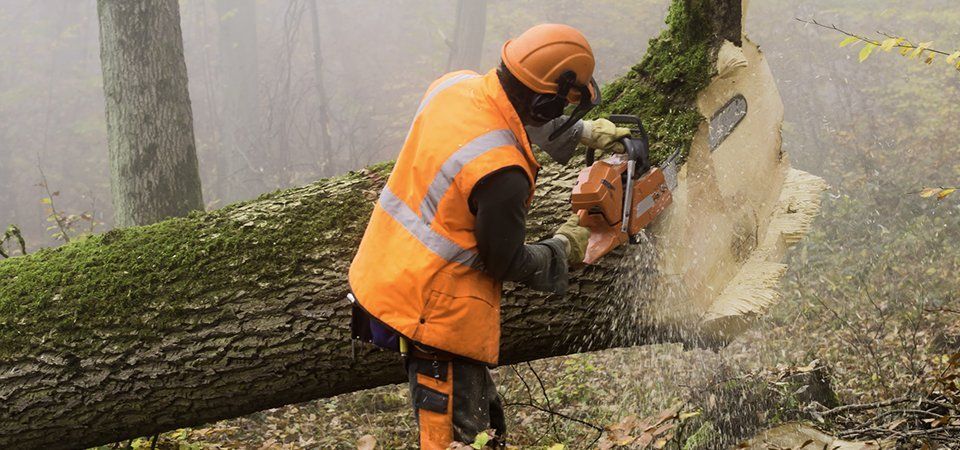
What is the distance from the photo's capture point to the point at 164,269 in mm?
3592

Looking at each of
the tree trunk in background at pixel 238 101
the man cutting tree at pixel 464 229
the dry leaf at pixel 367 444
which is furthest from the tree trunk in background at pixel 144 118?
the tree trunk in background at pixel 238 101

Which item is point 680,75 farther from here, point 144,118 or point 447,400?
point 144,118

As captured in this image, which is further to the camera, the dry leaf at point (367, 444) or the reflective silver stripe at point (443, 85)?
the reflective silver stripe at point (443, 85)

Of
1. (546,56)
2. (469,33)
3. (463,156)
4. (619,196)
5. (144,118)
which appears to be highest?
(546,56)

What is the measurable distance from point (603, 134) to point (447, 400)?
1.27 m

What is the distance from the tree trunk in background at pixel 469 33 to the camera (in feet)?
46.4

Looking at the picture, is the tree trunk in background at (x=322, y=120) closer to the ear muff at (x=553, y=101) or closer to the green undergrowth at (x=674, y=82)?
the green undergrowth at (x=674, y=82)

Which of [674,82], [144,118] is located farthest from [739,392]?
[144,118]

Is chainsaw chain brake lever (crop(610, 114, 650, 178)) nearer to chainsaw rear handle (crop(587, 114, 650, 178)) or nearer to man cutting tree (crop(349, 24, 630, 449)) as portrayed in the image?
chainsaw rear handle (crop(587, 114, 650, 178))

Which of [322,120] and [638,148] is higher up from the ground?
[638,148]

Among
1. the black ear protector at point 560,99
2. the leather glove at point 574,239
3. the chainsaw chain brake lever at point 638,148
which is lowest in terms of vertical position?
the leather glove at point 574,239

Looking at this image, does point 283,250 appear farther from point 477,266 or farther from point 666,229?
point 666,229

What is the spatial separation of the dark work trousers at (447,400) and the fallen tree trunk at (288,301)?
20.5 inches

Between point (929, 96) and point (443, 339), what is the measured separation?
1024 cm
